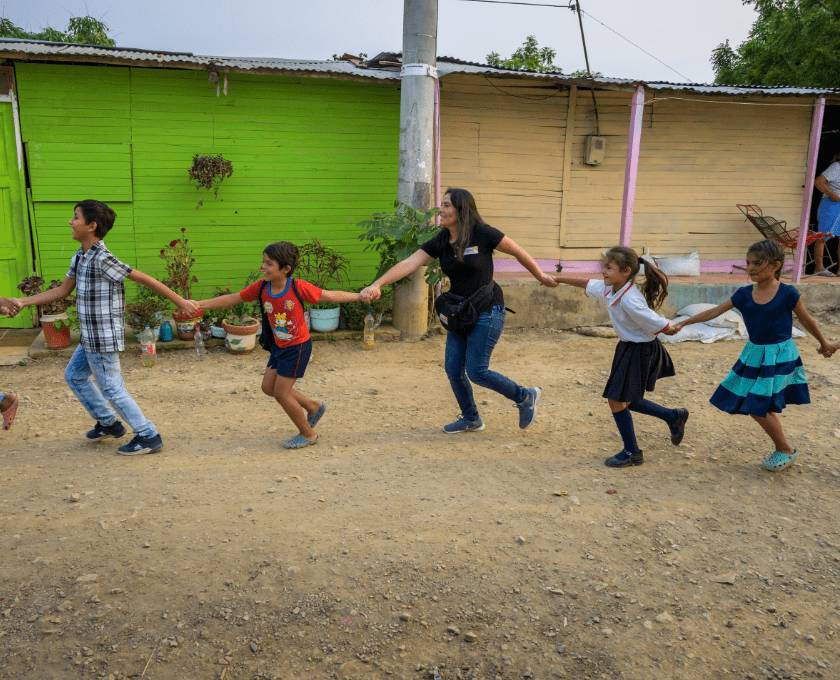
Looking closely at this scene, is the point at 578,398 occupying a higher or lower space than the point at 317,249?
lower

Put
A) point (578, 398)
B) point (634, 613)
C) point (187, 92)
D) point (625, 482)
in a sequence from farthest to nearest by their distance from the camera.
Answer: point (187, 92) < point (578, 398) < point (625, 482) < point (634, 613)

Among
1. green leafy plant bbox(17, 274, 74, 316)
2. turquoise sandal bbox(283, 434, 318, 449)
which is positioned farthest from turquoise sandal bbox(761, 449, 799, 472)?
green leafy plant bbox(17, 274, 74, 316)

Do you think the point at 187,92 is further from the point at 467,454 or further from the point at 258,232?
the point at 467,454

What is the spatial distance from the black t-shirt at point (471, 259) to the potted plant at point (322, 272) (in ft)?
10.6

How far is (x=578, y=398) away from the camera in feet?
21.0

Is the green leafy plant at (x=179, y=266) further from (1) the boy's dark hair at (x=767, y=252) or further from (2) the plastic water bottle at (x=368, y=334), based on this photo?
(1) the boy's dark hair at (x=767, y=252)

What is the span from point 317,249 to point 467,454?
4103 millimetres

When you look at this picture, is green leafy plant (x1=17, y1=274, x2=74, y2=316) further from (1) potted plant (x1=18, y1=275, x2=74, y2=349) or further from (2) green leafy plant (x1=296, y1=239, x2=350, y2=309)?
(2) green leafy plant (x1=296, y1=239, x2=350, y2=309)

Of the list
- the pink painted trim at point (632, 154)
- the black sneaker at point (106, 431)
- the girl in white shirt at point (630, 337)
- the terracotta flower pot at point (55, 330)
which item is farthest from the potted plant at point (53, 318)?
the pink painted trim at point (632, 154)

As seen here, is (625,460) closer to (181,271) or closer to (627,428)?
(627,428)

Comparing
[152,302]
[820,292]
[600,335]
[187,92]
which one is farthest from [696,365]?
[187,92]

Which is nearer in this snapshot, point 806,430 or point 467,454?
point 467,454

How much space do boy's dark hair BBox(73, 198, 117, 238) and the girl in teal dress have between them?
3.51m

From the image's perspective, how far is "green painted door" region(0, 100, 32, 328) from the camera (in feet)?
25.5
